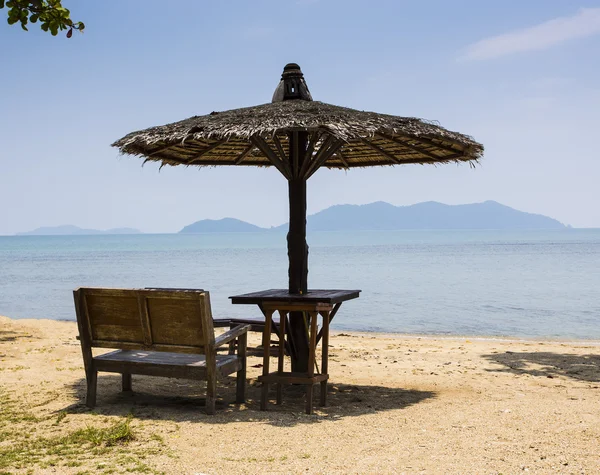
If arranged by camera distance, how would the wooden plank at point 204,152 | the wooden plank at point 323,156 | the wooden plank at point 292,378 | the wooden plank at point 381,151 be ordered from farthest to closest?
the wooden plank at point 204,152 < the wooden plank at point 381,151 < the wooden plank at point 323,156 < the wooden plank at point 292,378

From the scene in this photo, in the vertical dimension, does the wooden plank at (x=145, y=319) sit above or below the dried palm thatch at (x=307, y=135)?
below

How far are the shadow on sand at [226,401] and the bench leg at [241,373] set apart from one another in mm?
80

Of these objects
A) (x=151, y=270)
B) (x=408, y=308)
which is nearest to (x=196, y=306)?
(x=408, y=308)

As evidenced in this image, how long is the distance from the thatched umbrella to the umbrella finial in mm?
10

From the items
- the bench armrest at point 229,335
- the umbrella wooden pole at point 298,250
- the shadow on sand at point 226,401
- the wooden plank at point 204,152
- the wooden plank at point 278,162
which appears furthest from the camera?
the wooden plank at point 204,152

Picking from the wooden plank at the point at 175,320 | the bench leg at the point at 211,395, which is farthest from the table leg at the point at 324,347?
the wooden plank at the point at 175,320

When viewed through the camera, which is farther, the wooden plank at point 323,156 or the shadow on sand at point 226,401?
the wooden plank at point 323,156

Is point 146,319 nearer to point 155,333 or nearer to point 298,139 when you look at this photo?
point 155,333

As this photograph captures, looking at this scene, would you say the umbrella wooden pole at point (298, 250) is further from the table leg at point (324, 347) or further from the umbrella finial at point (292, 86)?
the table leg at point (324, 347)

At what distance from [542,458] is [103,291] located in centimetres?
322

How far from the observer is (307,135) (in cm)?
663

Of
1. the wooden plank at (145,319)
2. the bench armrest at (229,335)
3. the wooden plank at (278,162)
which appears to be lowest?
the bench armrest at (229,335)

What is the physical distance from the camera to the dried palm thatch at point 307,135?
5.59 meters

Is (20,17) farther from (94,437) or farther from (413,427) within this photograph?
(413,427)
